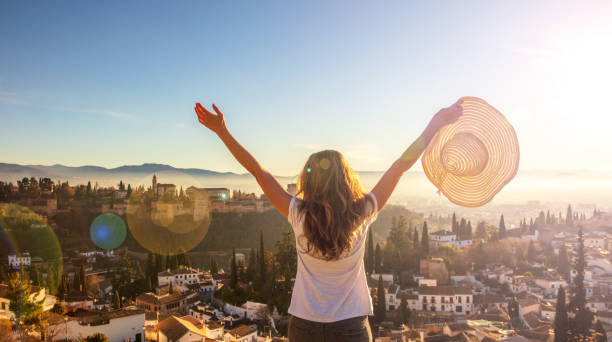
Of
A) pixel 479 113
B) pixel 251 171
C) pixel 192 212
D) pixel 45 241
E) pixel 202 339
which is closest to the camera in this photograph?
pixel 251 171

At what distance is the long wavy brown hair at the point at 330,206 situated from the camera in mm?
1000

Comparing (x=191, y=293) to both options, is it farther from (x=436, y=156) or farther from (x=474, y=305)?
(x=436, y=156)

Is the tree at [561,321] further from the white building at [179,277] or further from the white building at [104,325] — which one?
the white building at [179,277]

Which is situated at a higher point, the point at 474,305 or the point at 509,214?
the point at 509,214

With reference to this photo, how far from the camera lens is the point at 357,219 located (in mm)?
1032

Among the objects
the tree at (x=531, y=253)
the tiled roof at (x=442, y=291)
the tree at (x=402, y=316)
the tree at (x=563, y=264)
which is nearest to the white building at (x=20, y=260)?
the tree at (x=402, y=316)

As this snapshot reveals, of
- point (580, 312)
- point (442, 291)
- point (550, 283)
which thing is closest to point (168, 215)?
point (442, 291)

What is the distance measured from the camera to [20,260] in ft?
76.2

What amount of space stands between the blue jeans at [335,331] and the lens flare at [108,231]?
35.7 m

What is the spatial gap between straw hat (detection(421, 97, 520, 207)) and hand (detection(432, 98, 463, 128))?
4cm

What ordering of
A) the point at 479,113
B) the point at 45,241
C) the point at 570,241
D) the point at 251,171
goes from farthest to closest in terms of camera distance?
the point at 570,241
the point at 45,241
the point at 479,113
the point at 251,171

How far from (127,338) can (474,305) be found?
14999 mm

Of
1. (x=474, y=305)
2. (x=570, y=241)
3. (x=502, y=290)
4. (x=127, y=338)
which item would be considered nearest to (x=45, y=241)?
(x=127, y=338)

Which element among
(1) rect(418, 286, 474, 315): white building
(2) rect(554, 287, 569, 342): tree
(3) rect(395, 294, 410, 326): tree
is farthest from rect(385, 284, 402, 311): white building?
(2) rect(554, 287, 569, 342): tree
